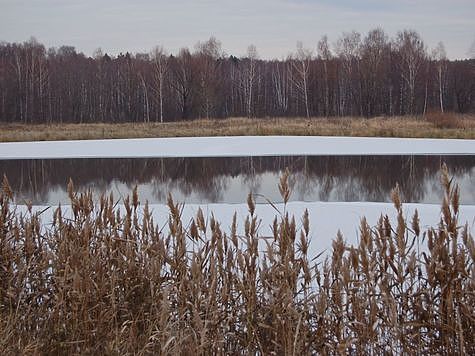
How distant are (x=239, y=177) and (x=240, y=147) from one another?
6.82m

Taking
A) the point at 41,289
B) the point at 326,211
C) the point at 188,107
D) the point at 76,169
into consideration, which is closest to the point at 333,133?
the point at 76,169

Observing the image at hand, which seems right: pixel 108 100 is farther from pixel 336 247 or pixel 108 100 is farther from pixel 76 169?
pixel 336 247

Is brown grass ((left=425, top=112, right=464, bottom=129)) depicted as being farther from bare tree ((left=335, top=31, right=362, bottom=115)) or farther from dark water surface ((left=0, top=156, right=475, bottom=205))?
bare tree ((left=335, top=31, right=362, bottom=115))

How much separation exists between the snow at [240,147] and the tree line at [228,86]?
2341cm

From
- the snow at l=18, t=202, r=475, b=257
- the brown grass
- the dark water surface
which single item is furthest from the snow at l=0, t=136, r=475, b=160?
the snow at l=18, t=202, r=475, b=257

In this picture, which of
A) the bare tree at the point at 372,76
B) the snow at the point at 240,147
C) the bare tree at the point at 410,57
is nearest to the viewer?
the snow at the point at 240,147

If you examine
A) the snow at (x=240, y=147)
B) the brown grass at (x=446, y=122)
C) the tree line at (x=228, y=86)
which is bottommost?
the snow at (x=240, y=147)

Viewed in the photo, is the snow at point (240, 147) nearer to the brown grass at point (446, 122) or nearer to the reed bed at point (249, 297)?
the brown grass at point (446, 122)

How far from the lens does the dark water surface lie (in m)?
10.7

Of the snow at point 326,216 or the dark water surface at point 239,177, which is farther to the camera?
the dark water surface at point 239,177

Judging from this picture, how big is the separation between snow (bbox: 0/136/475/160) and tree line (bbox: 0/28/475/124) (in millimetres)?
23411

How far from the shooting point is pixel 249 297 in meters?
3.19

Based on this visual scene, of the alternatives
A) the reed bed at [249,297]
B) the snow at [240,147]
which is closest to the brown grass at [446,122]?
the snow at [240,147]

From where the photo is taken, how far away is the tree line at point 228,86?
48031 mm
